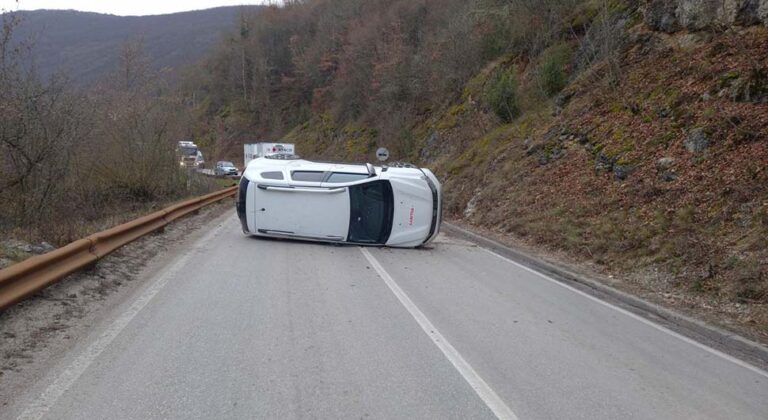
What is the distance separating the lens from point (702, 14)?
17.2 metres

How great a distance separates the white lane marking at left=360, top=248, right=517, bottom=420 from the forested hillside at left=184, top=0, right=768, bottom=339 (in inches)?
158

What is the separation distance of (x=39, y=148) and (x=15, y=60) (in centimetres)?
167

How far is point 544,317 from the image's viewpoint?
7.68 m

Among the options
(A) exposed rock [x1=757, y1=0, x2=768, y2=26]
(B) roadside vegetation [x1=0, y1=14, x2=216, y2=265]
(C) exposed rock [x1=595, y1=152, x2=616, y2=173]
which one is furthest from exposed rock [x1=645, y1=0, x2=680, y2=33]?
(B) roadside vegetation [x1=0, y1=14, x2=216, y2=265]

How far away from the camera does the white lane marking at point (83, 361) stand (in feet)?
13.9

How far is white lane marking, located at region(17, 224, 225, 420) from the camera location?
13.9 feet

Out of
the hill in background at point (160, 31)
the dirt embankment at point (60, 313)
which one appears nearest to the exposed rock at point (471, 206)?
the dirt embankment at point (60, 313)

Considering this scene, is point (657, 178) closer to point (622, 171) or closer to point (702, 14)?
point (622, 171)

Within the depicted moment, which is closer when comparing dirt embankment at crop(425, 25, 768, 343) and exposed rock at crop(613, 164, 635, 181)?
dirt embankment at crop(425, 25, 768, 343)

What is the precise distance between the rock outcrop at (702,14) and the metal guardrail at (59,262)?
1279 cm

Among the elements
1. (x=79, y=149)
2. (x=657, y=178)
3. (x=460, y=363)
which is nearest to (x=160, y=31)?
(x=79, y=149)

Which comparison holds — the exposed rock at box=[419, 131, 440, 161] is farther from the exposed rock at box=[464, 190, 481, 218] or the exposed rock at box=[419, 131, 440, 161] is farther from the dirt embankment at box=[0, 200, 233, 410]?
the dirt embankment at box=[0, 200, 233, 410]

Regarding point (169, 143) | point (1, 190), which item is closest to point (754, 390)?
point (1, 190)

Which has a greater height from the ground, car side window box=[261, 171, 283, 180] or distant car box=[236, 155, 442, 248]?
car side window box=[261, 171, 283, 180]
